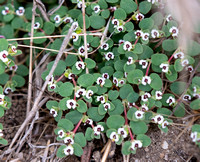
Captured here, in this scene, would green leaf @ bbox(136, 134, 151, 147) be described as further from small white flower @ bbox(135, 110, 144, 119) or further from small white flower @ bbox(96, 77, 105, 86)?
small white flower @ bbox(96, 77, 105, 86)

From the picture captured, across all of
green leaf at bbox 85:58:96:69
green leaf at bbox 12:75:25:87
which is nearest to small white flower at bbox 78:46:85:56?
green leaf at bbox 85:58:96:69

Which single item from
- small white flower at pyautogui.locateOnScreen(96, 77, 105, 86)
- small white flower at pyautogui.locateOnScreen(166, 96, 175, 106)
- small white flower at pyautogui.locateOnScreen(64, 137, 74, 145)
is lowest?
small white flower at pyautogui.locateOnScreen(64, 137, 74, 145)

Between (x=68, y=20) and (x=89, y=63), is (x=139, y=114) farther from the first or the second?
(x=68, y=20)

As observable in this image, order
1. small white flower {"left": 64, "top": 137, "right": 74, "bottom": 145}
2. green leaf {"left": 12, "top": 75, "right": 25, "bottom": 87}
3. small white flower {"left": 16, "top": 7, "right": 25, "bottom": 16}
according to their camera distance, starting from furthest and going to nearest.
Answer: small white flower {"left": 16, "top": 7, "right": 25, "bottom": 16} < green leaf {"left": 12, "top": 75, "right": 25, "bottom": 87} < small white flower {"left": 64, "top": 137, "right": 74, "bottom": 145}

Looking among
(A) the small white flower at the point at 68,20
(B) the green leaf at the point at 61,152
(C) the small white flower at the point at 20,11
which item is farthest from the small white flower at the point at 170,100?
(C) the small white flower at the point at 20,11

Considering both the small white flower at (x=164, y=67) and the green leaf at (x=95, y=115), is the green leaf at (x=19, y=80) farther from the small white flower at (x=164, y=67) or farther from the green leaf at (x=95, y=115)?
the small white flower at (x=164, y=67)

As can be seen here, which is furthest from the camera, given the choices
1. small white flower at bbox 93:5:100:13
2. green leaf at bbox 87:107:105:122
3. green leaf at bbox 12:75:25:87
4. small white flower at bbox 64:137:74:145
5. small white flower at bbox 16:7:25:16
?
small white flower at bbox 16:7:25:16

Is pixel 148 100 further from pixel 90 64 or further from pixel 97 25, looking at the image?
pixel 97 25

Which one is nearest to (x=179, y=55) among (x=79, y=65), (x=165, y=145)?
(x=165, y=145)
